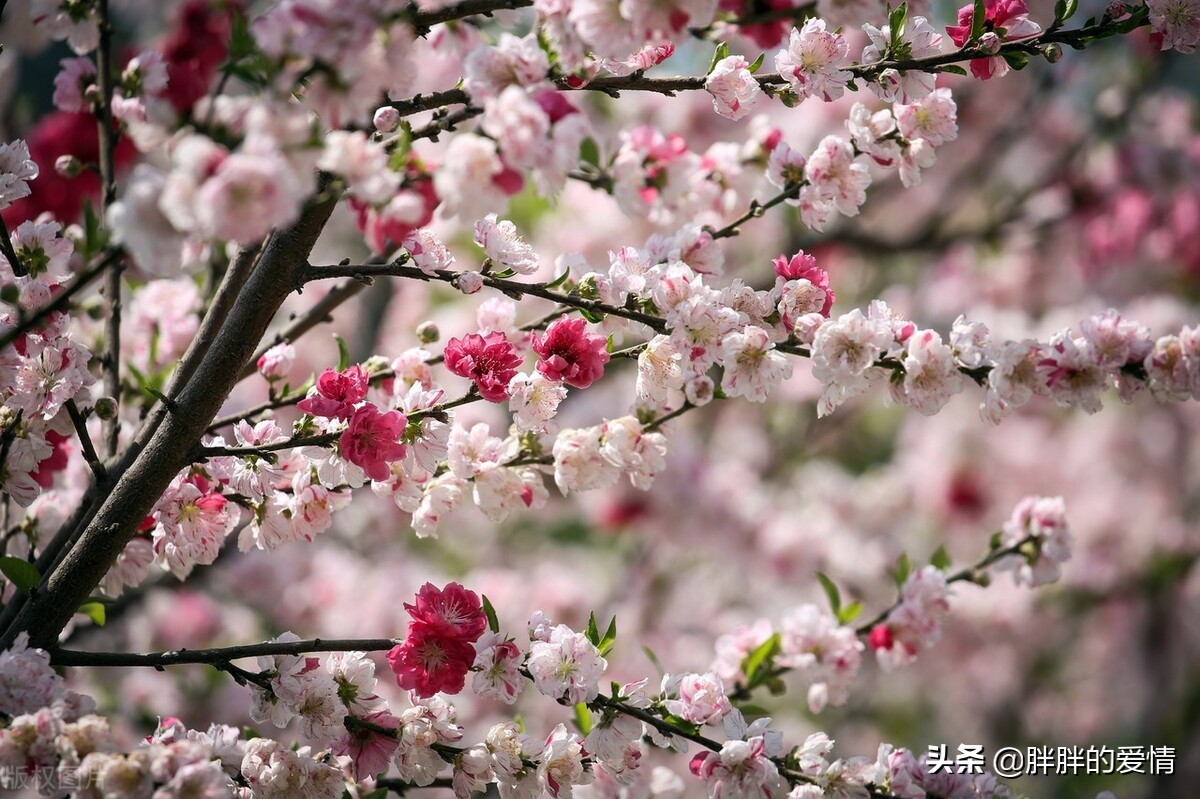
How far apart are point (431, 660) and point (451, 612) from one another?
6 centimetres

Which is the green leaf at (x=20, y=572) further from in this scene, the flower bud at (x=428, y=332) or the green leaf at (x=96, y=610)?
the flower bud at (x=428, y=332)

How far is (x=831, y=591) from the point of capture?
1.55 meters

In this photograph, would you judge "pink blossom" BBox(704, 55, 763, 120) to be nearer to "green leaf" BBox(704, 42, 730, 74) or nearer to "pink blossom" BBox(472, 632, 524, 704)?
"green leaf" BBox(704, 42, 730, 74)

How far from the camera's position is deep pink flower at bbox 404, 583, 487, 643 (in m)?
1.13

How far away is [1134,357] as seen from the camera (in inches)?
48.3

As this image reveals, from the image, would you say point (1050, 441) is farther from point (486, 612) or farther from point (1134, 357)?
point (486, 612)

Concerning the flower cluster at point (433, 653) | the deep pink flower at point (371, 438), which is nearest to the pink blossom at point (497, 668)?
the flower cluster at point (433, 653)

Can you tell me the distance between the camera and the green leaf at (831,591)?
59.1 inches

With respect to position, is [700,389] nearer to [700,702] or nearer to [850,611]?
[700,702]

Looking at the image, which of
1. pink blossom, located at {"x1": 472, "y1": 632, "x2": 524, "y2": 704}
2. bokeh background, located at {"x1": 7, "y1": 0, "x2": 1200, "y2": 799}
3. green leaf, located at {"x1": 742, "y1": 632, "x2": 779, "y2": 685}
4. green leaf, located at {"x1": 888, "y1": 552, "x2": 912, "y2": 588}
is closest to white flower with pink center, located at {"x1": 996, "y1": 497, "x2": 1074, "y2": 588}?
green leaf, located at {"x1": 888, "y1": 552, "x2": 912, "y2": 588}

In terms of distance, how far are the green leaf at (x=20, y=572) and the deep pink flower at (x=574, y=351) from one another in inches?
25.1

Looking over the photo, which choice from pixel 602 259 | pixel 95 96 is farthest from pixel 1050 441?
pixel 95 96

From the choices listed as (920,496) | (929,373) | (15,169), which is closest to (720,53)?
(929,373)

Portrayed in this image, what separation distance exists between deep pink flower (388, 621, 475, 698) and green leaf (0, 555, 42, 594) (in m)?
0.43
